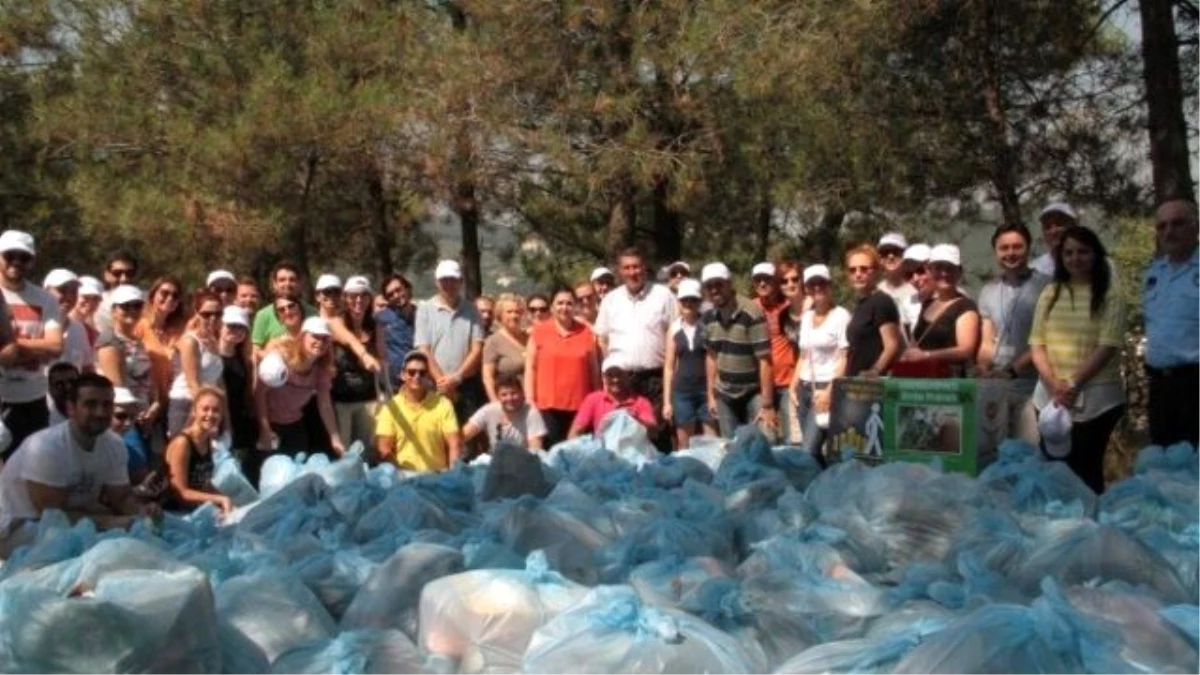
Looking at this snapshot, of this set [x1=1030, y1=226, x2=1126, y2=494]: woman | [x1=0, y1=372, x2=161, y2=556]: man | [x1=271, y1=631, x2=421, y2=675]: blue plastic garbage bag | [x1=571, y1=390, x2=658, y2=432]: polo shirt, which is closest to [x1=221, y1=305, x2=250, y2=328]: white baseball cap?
[x1=571, y1=390, x2=658, y2=432]: polo shirt

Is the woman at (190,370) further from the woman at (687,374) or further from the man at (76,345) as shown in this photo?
the woman at (687,374)

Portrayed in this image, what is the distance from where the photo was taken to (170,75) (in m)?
20.0

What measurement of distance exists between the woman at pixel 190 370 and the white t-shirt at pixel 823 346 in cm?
287

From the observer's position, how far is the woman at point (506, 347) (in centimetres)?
1004

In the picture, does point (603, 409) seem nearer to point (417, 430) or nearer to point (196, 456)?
point (417, 430)

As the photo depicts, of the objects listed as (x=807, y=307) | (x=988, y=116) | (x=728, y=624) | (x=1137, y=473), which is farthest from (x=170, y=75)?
(x=728, y=624)

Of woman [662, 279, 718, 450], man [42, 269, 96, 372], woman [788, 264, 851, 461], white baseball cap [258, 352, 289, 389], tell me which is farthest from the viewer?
woman [662, 279, 718, 450]

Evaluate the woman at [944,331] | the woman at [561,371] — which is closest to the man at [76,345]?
the woman at [561,371]

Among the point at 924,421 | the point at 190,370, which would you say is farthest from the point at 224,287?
the point at 924,421

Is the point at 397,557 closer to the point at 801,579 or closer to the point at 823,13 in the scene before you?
the point at 801,579

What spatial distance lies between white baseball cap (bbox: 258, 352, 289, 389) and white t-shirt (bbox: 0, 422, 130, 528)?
8.19ft

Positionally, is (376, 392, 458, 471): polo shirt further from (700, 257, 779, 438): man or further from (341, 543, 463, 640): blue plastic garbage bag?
(341, 543, 463, 640): blue plastic garbage bag

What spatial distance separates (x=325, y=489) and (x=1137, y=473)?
282cm

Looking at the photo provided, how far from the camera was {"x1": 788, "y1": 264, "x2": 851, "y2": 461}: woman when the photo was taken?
851cm
